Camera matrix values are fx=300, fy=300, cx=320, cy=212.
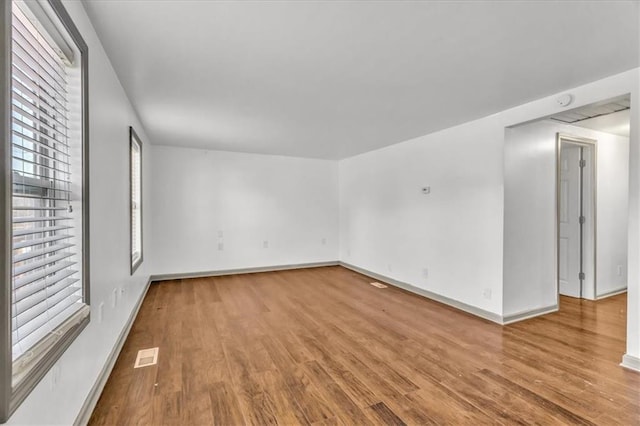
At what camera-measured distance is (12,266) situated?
41.1 inches

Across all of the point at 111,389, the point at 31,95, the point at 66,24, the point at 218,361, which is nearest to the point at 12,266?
the point at 31,95

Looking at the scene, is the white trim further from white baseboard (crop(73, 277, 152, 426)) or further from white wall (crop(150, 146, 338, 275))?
white baseboard (crop(73, 277, 152, 426))

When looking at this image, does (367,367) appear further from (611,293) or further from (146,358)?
(611,293)

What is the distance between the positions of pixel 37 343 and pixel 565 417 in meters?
2.85

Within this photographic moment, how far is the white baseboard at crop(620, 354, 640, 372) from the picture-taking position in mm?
2390

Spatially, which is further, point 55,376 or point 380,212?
point 380,212

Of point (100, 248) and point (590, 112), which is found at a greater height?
point (590, 112)

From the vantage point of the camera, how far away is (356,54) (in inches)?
84.4

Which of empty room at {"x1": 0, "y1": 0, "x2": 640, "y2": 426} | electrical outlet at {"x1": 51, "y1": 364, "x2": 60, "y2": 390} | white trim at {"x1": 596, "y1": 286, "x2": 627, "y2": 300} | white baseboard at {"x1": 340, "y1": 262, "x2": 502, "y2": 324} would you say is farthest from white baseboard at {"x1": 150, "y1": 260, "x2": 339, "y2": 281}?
white trim at {"x1": 596, "y1": 286, "x2": 627, "y2": 300}

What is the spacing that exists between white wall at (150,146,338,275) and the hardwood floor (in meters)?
1.64

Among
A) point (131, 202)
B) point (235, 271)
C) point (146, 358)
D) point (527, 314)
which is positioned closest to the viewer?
point (146, 358)

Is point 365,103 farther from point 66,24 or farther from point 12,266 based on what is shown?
point 12,266

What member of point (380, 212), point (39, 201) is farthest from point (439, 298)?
point (39, 201)

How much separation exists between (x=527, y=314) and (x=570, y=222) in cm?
190
